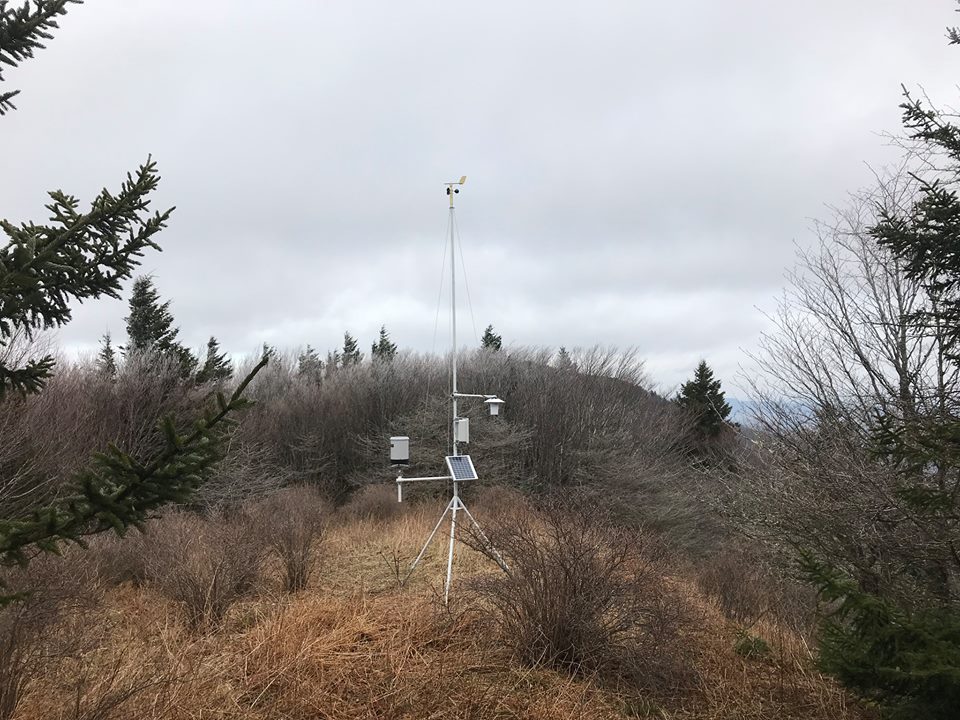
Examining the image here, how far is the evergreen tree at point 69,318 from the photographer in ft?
6.40

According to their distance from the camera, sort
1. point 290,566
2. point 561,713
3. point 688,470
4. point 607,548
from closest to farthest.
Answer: point 561,713 → point 607,548 → point 290,566 → point 688,470

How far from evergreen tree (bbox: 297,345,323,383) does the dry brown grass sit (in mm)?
25886

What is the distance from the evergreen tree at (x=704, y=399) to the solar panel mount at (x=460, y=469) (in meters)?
27.4

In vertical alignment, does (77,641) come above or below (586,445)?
below

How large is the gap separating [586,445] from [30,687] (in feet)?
69.3

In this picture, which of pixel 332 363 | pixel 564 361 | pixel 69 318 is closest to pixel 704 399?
pixel 564 361

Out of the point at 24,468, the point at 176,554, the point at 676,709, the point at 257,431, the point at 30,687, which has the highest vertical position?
the point at 257,431

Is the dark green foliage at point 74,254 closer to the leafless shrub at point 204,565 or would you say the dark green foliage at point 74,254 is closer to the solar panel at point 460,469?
the leafless shrub at point 204,565

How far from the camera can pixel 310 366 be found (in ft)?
118

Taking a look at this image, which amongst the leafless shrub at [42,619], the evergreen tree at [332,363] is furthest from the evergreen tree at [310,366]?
the leafless shrub at [42,619]

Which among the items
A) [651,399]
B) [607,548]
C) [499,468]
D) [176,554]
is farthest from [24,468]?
[651,399]

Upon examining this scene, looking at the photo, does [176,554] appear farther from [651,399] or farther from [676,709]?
[651,399]

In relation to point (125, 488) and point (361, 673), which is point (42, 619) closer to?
point (361, 673)

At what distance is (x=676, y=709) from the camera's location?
17.5 ft
